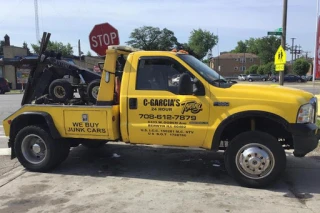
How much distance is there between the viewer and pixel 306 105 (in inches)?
208

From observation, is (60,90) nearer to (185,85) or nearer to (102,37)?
(102,37)

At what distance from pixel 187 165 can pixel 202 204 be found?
6.50 feet

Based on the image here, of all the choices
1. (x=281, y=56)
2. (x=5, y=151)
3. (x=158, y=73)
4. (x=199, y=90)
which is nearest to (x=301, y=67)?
(x=281, y=56)

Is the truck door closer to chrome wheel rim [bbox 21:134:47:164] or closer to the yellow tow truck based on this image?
the yellow tow truck

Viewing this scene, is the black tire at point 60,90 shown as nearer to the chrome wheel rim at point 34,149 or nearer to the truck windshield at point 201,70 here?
the chrome wheel rim at point 34,149

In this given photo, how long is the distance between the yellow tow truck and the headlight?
0.05 feet

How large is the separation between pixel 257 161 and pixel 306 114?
0.99m

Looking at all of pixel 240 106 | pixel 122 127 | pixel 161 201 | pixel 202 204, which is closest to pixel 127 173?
pixel 122 127

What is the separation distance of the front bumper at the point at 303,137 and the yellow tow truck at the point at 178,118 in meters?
0.01

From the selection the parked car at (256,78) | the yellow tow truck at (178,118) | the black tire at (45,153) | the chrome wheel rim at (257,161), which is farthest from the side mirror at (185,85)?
the parked car at (256,78)

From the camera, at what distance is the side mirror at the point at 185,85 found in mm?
5328

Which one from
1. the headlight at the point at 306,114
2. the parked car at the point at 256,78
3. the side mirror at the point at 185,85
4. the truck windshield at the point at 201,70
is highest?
the truck windshield at the point at 201,70

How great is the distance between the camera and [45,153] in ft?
20.9

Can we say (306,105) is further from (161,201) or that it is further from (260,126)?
(161,201)
